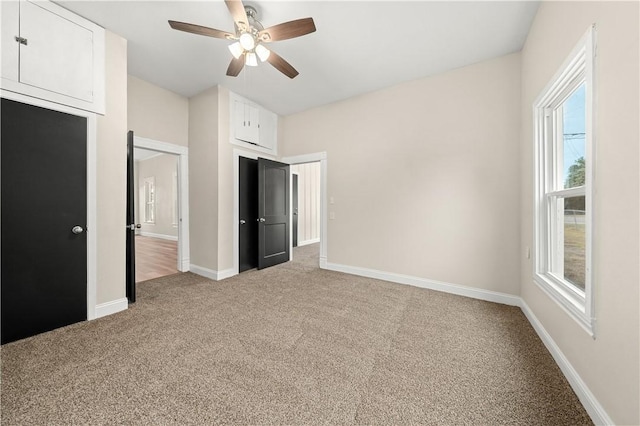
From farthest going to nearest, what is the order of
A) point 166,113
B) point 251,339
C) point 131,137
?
point 166,113 < point 131,137 < point 251,339

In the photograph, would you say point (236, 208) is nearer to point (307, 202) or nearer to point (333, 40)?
point (333, 40)

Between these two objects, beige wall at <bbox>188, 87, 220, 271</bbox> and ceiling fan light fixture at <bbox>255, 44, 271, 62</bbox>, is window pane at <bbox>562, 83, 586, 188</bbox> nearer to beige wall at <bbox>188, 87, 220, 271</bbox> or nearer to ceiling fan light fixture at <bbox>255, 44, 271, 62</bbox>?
ceiling fan light fixture at <bbox>255, 44, 271, 62</bbox>

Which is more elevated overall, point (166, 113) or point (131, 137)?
point (166, 113)

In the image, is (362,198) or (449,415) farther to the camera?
(362,198)

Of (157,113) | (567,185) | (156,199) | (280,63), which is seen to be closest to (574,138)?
(567,185)

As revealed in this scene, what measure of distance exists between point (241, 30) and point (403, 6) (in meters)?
1.45

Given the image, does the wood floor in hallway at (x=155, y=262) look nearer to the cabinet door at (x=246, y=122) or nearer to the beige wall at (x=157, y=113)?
the beige wall at (x=157, y=113)

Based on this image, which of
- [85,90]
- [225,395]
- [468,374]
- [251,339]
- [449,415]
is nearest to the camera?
[449,415]

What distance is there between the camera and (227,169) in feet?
12.2

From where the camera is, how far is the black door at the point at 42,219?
74.4 inches

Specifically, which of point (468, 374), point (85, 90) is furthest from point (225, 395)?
point (85, 90)

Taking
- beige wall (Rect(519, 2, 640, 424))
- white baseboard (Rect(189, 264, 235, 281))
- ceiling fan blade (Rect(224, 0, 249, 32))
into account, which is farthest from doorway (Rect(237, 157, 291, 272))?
beige wall (Rect(519, 2, 640, 424))

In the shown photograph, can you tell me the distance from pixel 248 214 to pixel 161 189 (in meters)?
5.95

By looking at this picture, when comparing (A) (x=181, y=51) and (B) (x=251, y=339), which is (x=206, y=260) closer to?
(B) (x=251, y=339)
